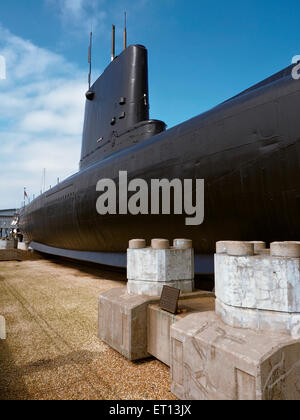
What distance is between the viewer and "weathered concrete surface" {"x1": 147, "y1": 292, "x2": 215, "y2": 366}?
3.79 m

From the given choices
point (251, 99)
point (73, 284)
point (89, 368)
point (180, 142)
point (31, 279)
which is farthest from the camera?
point (31, 279)

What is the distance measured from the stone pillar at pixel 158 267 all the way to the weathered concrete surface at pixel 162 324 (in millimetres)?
385

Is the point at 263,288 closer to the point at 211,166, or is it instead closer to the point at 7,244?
the point at 211,166

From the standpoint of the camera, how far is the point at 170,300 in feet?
12.8

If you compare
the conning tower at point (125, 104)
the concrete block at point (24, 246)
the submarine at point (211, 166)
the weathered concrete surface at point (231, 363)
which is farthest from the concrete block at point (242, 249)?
the concrete block at point (24, 246)

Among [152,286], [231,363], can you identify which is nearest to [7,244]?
[152,286]

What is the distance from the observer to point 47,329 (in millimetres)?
5633

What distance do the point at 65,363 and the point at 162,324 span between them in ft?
5.12

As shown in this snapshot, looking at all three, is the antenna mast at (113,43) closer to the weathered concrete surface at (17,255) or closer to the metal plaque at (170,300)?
the weathered concrete surface at (17,255)

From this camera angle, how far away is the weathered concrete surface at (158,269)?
15.0 ft

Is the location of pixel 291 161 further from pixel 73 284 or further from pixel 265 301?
pixel 73 284
